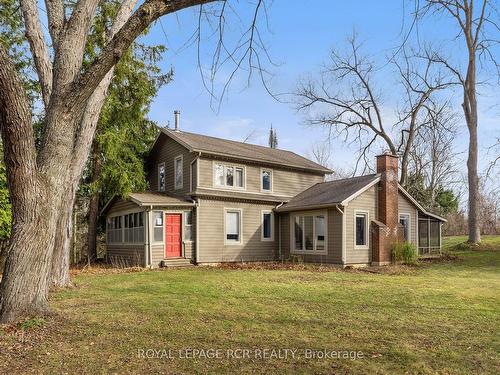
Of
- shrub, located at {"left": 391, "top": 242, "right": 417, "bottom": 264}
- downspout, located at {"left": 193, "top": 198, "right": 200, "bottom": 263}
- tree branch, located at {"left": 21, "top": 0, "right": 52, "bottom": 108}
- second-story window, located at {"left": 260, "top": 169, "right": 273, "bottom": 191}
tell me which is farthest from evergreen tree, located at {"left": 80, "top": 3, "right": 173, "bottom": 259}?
shrub, located at {"left": 391, "top": 242, "right": 417, "bottom": 264}

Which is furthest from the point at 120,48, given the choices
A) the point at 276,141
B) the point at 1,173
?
the point at 276,141

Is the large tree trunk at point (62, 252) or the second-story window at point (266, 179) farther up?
the second-story window at point (266, 179)

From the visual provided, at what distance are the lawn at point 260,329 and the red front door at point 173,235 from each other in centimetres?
736

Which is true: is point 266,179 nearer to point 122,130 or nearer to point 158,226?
point 158,226

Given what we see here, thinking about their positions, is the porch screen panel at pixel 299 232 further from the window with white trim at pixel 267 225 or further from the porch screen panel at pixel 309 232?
the window with white trim at pixel 267 225

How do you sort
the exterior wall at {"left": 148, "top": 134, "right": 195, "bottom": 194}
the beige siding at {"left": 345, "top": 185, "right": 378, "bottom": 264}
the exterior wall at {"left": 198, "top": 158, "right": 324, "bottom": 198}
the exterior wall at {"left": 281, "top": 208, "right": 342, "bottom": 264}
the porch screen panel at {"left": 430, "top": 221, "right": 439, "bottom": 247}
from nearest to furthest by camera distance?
the exterior wall at {"left": 281, "top": 208, "right": 342, "bottom": 264} → the beige siding at {"left": 345, "top": 185, "right": 378, "bottom": 264} → the exterior wall at {"left": 198, "top": 158, "right": 324, "bottom": 198} → the exterior wall at {"left": 148, "top": 134, "right": 195, "bottom": 194} → the porch screen panel at {"left": 430, "top": 221, "right": 439, "bottom": 247}

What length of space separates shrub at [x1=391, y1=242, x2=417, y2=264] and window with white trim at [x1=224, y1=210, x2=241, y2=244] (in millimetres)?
6741

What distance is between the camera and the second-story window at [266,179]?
21.4 m

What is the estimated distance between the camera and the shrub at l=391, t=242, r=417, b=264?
18625mm

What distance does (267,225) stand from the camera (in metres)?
21.2

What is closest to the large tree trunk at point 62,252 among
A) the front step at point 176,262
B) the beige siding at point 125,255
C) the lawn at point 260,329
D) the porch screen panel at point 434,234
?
the lawn at point 260,329

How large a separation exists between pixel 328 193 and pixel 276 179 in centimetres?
290

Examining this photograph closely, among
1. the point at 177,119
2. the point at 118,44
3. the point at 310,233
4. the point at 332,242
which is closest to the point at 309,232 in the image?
the point at 310,233

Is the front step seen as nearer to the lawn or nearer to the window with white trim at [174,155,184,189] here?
the window with white trim at [174,155,184,189]
